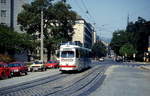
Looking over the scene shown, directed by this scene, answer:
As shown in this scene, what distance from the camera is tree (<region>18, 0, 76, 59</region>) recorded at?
212 feet

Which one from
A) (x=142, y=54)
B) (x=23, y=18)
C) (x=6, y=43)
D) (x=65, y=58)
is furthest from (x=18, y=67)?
(x=142, y=54)

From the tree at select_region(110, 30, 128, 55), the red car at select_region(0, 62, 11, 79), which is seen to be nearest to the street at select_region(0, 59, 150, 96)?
the red car at select_region(0, 62, 11, 79)

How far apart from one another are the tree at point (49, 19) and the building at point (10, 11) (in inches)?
154

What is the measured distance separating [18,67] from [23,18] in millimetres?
33428

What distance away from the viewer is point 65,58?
3425cm

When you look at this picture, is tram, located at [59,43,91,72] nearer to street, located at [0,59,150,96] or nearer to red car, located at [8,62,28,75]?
red car, located at [8,62,28,75]

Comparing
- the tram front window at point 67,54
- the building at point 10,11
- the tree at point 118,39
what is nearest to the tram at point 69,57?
the tram front window at point 67,54

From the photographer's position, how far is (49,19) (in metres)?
66.0

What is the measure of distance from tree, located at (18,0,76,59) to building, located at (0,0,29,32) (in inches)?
154

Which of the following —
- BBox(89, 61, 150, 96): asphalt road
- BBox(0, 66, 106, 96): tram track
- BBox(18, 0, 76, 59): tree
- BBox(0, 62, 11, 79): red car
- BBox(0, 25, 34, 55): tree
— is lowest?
BBox(89, 61, 150, 96): asphalt road

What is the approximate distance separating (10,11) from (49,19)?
9202 millimetres

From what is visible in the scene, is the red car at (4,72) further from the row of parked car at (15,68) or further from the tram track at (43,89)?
the tram track at (43,89)

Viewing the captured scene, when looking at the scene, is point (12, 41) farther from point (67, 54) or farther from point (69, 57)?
point (69, 57)

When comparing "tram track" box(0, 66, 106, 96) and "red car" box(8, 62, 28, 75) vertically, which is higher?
"red car" box(8, 62, 28, 75)
